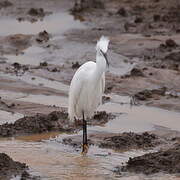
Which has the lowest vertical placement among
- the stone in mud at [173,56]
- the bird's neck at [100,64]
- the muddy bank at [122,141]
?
the muddy bank at [122,141]

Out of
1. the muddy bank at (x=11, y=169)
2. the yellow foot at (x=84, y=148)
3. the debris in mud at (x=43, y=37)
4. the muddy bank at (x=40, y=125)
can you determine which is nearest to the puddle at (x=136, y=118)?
the muddy bank at (x=40, y=125)

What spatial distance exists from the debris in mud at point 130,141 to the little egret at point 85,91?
40 centimetres

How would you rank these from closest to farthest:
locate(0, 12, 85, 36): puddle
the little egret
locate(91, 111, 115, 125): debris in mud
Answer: the little egret
locate(91, 111, 115, 125): debris in mud
locate(0, 12, 85, 36): puddle

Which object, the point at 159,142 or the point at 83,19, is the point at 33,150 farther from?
the point at 83,19

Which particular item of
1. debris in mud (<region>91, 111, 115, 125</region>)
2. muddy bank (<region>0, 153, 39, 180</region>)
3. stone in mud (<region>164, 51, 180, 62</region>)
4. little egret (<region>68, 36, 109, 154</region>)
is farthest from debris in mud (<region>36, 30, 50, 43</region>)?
muddy bank (<region>0, 153, 39, 180</region>)

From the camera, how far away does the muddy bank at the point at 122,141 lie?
35.2 feet

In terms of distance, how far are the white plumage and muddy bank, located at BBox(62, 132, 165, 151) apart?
1.40ft

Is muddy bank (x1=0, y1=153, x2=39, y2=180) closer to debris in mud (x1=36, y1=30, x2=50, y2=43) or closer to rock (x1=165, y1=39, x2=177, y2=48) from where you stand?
rock (x1=165, y1=39, x2=177, y2=48)

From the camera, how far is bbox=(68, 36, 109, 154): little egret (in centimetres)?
1081

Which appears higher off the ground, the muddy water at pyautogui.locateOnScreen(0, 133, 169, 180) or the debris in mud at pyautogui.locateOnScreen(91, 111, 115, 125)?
the debris in mud at pyautogui.locateOnScreen(91, 111, 115, 125)

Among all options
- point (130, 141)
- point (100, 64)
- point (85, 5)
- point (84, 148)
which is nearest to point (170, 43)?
point (85, 5)

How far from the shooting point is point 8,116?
1242cm

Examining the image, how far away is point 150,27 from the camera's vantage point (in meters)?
20.6

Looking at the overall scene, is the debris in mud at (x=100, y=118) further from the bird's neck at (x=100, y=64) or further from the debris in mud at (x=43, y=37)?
the debris in mud at (x=43, y=37)
